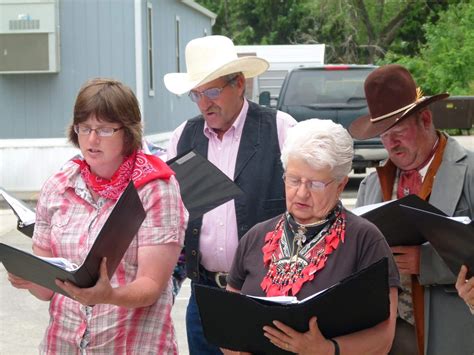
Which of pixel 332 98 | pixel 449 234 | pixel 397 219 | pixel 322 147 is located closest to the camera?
pixel 322 147

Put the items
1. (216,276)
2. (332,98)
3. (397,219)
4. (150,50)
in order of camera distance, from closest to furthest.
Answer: (397,219)
(216,276)
(332,98)
(150,50)

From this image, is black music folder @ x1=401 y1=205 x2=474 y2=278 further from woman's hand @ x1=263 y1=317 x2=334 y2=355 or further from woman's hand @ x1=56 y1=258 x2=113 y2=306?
woman's hand @ x1=56 y1=258 x2=113 y2=306

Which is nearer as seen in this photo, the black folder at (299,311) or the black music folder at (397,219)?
the black folder at (299,311)

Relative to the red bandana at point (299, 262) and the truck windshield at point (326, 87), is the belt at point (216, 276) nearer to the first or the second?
the red bandana at point (299, 262)

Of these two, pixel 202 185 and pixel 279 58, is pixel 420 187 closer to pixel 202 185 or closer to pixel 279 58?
pixel 202 185

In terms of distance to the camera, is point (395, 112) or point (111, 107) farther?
point (395, 112)

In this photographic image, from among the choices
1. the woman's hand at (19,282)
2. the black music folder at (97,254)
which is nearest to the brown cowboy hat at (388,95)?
the black music folder at (97,254)

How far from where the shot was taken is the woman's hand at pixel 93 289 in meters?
3.02

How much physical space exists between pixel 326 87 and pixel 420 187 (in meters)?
12.2

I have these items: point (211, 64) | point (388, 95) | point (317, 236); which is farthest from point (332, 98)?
point (317, 236)

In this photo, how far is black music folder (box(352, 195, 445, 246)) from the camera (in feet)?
11.3

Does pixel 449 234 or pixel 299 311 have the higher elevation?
pixel 449 234

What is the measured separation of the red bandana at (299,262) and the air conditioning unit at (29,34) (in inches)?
581

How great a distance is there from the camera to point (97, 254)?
9.72ft
